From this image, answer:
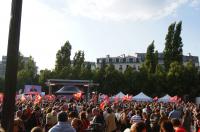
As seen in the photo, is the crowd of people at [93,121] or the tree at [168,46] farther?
the tree at [168,46]

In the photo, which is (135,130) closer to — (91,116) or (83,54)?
(91,116)

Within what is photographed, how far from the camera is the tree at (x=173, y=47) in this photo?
283ft

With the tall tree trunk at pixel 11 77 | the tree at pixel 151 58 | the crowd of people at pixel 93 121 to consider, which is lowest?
the crowd of people at pixel 93 121

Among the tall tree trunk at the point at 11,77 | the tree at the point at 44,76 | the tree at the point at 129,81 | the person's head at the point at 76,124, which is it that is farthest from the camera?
the tree at the point at 44,76

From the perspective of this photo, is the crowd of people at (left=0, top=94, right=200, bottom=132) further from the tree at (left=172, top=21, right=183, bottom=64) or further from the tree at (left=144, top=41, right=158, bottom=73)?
the tree at (left=144, top=41, right=158, bottom=73)

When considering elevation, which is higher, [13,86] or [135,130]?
[13,86]

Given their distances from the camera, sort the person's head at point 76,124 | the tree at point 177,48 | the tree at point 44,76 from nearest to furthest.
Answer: the person's head at point 76,124
the tree at point 177,48
the tree at point 44,76

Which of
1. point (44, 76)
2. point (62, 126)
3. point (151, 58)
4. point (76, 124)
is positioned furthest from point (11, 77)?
point (151, 58)

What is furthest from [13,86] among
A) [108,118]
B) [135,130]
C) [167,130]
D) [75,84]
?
[75,84]

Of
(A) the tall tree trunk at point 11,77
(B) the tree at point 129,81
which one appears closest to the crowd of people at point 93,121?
(A) the tall tree trunk at point 11,77

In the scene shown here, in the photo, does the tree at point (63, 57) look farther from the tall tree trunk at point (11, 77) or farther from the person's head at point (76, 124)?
the tall tree trunk at point (11, 77)

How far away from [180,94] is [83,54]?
1075 inches

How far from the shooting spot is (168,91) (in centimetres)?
8188

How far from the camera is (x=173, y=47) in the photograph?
8625 centimetres
